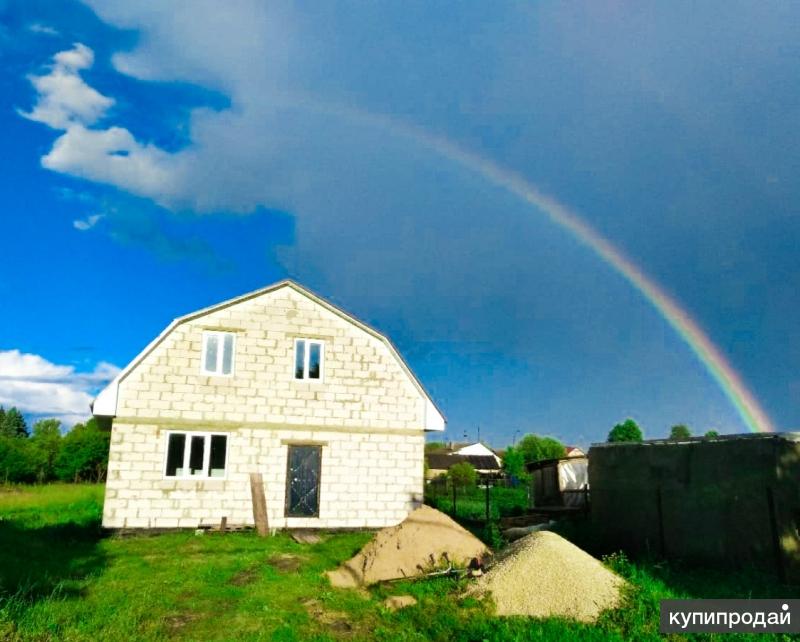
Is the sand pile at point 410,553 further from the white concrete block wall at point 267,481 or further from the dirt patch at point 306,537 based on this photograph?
the white concrete block wall at point 267,481

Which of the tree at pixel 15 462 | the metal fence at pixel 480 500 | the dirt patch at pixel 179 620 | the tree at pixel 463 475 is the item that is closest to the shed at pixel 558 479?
the metal fence at pixel 480 500

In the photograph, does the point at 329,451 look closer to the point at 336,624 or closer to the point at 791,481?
the point at 336,624

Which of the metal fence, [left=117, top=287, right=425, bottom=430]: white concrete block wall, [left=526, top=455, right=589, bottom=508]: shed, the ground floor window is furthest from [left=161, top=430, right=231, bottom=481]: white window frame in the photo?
[left=526, top=455, right=589, bottom=508]: shed

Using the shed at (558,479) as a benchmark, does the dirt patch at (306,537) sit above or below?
below

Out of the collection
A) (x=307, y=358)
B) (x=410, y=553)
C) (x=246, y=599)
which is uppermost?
(x=307, y=358)

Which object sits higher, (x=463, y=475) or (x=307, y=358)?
(x=307, y=358)

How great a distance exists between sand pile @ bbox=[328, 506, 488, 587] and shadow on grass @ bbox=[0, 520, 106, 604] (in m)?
4.45

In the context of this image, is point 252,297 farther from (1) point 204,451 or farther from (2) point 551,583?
(2) point 551,583

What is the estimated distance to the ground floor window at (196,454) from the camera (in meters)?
16.1

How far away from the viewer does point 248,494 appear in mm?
16281

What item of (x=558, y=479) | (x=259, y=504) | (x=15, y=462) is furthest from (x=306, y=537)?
(x=15, y=462)

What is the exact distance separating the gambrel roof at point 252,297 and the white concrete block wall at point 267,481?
565 mm

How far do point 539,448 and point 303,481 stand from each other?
7714 cm

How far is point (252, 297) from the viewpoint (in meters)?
17.4
